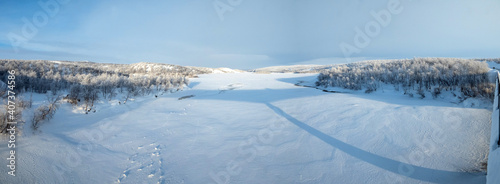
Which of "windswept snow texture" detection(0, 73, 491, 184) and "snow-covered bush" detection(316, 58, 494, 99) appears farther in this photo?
"snow-covered bush" detection(316, 58, 494, 99)

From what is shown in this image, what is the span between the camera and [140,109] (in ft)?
21.6

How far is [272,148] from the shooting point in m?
3.58

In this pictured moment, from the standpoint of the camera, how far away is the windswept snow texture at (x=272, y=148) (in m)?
2.64

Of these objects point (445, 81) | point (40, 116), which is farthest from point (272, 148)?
point (445, 81)

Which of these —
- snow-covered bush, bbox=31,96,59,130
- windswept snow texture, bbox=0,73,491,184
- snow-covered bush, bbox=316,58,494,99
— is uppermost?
snow-covered bush, bbox=316,58,494,99

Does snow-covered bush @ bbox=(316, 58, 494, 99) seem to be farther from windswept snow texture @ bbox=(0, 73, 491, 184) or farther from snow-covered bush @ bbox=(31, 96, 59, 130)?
snow-covered bush @ bbox=(31, 96, 59, 130)

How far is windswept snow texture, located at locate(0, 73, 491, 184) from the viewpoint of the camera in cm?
264

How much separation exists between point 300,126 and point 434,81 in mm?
5439

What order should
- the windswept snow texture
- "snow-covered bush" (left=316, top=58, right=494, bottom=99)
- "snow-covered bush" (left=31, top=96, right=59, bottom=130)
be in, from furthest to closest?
1. "snow-covered bush" (left=316, top=58, right=494, bottom=99)
2. "snow-covered bush" (left=31, top=96, right=59, bottom=130)
3. the windswept snow texture

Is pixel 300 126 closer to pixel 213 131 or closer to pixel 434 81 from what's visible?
pixel 213 131

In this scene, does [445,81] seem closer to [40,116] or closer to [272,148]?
[272,148]

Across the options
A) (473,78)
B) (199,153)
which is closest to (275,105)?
(199,153)

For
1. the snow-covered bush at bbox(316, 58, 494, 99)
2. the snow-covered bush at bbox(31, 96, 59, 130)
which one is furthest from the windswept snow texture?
the snow-covered bush at bbox(316, 58, 494, 99)

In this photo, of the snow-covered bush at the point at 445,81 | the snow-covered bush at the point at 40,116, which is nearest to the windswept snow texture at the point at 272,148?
the snow-covered bush at the point at 40,116
